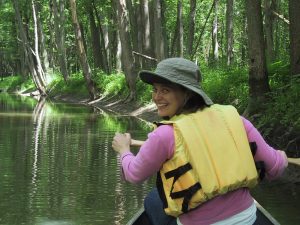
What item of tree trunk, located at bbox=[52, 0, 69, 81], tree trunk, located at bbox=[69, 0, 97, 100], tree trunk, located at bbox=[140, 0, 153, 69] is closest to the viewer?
tree trunk, located at bbox=[140, 0, 153, 69]

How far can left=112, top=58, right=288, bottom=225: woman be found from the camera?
3.07 meters

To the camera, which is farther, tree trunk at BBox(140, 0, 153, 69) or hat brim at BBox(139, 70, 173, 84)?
tree trunk at BBox(140, 0, 153, 69)

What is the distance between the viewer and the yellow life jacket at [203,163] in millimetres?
3062

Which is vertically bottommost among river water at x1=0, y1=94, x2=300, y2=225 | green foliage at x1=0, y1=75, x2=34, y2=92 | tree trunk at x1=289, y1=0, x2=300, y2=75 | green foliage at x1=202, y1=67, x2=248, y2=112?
green foliage at x1=0, y1=75, x2=34, y2=92

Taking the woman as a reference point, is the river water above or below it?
below

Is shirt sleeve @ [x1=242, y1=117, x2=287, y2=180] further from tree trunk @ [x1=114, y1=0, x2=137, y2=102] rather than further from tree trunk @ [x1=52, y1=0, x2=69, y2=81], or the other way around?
tree trunk @ [x1=52, y1=0, x2=69, y2=81]

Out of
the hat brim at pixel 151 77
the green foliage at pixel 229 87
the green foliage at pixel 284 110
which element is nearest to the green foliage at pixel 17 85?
the green foliage at pixel 229 87

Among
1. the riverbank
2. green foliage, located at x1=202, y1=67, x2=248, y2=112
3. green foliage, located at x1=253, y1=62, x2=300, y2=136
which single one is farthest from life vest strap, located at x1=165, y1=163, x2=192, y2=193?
the riverbank

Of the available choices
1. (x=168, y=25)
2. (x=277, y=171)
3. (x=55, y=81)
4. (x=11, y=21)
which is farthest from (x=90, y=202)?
(x=11, y=21)

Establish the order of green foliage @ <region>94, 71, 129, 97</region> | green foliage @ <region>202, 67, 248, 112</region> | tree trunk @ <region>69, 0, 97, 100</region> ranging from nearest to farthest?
green foliage @ <region>202, 67, 248, 112</region>
green foliage @ <region>94, 71, 129, 97</region>
tree trunk @ <region>69, 0, 97, 100</region>

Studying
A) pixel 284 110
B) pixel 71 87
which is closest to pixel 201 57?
pixel 71 87

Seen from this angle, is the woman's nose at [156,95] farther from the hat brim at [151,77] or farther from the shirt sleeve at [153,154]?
the shirt sleeve at [153,154]

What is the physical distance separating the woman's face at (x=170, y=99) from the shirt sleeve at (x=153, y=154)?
21 centimetres

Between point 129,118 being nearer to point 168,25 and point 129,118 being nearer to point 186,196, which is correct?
point 186,196
